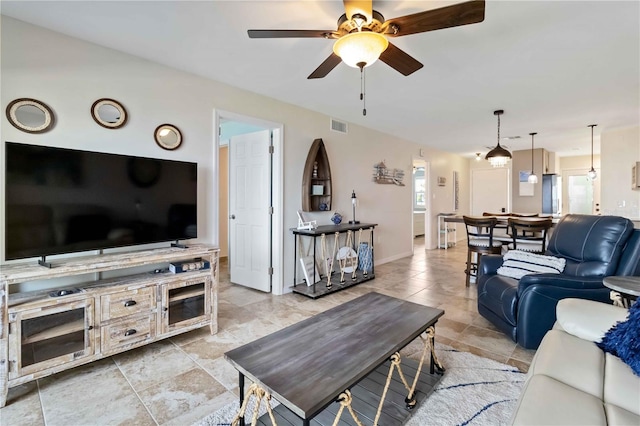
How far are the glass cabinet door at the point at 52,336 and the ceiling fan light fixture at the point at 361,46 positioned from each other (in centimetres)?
236

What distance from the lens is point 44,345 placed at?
1.92 metres

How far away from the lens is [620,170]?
535 cm

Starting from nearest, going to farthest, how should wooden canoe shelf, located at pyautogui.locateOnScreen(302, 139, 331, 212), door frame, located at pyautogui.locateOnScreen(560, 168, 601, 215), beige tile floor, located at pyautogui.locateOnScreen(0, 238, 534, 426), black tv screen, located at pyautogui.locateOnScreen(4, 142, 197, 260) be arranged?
beige tile floor, located at pyautogui.locateOnScreen(0, 238, 534, 426) → black tv screen, located at pyautogui.locateOnScreen(4, 142, 197, 260) → wooden canoe shelf, located at pyautogui.locateOnScreen(302, 139, 331, 212) → door frame, located at pyautogui.locateOnScreen(560, 168, 601, 215)

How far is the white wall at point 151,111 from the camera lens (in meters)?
2.18

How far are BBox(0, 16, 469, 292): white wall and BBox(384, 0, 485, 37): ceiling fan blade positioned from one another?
2.14 meters

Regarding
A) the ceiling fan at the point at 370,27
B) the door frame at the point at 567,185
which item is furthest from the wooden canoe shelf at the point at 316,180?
the door frame at the point at 567,185

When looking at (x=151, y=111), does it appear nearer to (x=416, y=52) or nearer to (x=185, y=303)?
(x=185, y=303)

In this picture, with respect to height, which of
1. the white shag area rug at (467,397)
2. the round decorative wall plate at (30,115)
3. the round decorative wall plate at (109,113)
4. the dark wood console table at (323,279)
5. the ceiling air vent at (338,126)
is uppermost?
the ceiling air vent at (338,126)

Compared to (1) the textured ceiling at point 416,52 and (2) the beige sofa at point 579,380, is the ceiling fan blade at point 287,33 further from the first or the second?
(2) the beige sofa at point 579,380

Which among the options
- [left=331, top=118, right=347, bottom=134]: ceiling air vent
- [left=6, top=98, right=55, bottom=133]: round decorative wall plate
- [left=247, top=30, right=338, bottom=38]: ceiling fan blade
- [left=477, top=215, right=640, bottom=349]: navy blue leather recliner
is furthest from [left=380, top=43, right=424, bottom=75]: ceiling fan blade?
[left=6, top=98, right=55, bottom=133]: round decorative wall plate

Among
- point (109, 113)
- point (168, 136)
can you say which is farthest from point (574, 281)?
point (109, 113)

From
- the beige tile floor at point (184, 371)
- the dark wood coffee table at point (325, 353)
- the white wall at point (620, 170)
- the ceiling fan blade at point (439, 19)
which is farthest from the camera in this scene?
the white wall at point (620, 170)

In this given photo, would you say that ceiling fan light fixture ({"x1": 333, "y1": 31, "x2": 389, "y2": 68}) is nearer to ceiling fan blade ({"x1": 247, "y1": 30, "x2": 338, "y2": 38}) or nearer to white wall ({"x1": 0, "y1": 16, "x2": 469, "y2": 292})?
ceiling fan blade ({"x1": 247, "y1": 30, "x2": 338, "y2": 38})

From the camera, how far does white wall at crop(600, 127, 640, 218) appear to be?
17.1 ft
